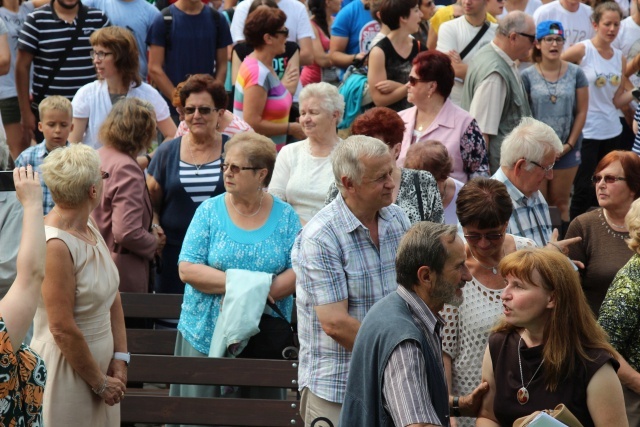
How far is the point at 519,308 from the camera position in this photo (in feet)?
13.7

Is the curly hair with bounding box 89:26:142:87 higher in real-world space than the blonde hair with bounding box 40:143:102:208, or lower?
higher

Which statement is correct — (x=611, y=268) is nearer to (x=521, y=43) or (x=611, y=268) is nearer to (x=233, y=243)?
(x=233, y=243)

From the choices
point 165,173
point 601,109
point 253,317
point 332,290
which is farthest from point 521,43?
point 332,290

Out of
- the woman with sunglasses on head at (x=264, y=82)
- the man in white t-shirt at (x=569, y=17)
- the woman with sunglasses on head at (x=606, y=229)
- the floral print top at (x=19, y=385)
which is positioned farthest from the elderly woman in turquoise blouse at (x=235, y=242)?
the man in white t-shirt at (x=569, y=17)

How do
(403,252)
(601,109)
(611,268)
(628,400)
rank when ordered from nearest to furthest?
(403,252)
(628,400)
(611,268)
(601,109)

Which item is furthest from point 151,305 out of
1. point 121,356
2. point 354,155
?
point 354,155

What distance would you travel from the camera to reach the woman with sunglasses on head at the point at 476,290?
4.77 m

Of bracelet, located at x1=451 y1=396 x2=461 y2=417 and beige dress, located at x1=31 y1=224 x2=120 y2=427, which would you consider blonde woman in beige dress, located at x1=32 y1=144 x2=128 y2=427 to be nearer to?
beige dress, located at x1=31 y1=224 x2=120 y2=427

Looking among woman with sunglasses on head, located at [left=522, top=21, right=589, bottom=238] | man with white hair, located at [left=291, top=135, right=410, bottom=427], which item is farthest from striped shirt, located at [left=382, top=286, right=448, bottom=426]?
Result: woman with sunglasses on head, located at [left=522, top=21, right=589, bottom=238]

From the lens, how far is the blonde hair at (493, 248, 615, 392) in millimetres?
4055

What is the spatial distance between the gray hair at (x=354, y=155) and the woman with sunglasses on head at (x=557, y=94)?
4372mm

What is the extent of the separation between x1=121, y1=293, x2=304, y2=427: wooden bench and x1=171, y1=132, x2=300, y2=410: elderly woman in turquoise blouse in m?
0.21

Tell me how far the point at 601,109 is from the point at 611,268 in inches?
191

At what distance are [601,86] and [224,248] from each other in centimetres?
556
